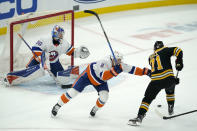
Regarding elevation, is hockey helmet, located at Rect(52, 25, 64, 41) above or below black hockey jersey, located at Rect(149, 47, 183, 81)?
above

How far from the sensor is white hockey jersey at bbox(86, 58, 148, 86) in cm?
379

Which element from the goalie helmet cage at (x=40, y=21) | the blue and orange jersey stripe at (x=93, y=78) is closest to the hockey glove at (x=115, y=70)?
the blue and orange jersey stripe at (x=93, y=78)

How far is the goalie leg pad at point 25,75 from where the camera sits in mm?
4852

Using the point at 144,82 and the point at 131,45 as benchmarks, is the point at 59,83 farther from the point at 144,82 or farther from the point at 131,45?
the point at 131,45

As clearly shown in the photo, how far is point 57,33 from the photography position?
4.66 meters

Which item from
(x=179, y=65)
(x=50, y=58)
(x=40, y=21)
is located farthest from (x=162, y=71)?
(x=40, y=21)

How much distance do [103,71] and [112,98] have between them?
91 cm

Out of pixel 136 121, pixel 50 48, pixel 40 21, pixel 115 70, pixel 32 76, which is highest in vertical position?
pixel 40 21

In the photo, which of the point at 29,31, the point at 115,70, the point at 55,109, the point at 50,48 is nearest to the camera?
the point at 115,70

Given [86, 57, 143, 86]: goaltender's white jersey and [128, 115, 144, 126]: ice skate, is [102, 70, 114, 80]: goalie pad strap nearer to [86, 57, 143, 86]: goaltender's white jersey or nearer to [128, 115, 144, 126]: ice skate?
[86, 57, 143, 86]: goaltender's white jersey

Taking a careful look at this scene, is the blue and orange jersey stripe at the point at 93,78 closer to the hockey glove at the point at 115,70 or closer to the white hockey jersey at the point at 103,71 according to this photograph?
the white hockey jersey at the point at 103,71

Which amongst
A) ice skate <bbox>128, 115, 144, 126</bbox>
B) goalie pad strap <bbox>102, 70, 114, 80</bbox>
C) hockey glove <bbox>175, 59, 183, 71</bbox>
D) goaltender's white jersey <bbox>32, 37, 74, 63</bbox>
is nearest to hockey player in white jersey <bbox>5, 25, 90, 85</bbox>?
goaltender's white jersey <bbox>32, 37, 74, 63</bbox>

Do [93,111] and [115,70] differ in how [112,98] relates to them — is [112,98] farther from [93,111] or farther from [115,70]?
[115,70]

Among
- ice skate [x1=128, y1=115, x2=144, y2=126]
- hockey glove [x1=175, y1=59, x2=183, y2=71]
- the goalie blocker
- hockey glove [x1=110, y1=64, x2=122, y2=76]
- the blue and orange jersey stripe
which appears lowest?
ice skate [x1=128, y1=115, x2=144, y2=126]
